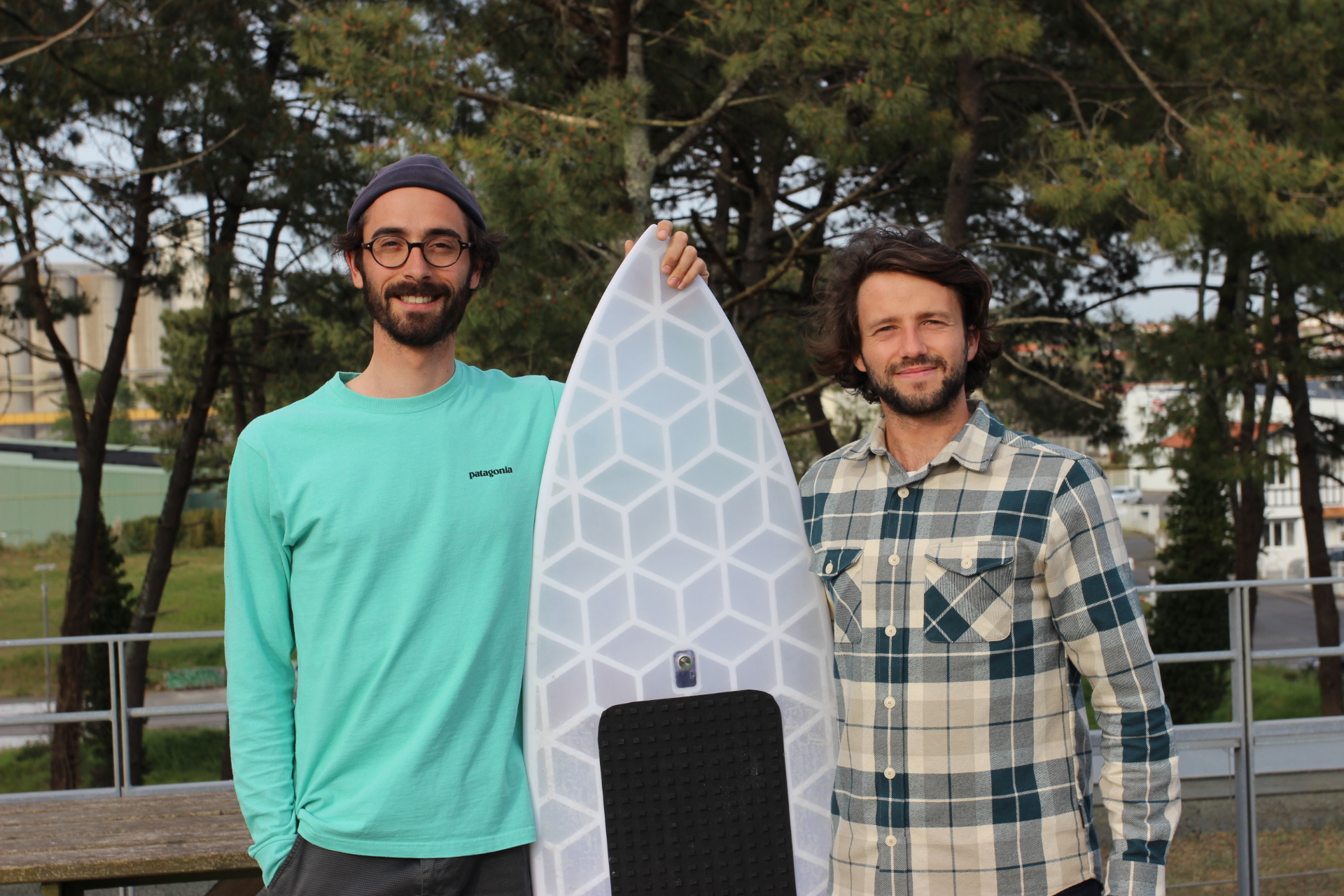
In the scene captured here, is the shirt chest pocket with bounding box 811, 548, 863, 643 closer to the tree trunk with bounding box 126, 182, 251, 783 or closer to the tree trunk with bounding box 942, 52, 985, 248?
the tree trunk with bounding box 942, 52, 985, 248

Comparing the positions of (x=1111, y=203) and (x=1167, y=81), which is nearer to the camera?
(x=1111, y=203)

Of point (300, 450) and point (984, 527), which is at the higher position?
point (300, 450)

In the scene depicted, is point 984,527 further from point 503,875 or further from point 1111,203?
point 1111,203

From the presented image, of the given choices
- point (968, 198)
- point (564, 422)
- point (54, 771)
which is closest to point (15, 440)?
point (54, 771)

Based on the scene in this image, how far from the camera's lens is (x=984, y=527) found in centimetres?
130

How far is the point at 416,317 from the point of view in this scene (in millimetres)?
1438

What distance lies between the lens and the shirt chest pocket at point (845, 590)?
1.38 meters

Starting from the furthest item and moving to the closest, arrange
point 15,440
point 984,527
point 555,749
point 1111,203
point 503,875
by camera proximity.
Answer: point 15,440, point 1111,203, point 555,749, point 503,875, point 984,527

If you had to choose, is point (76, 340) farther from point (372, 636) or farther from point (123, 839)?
point (372, 636)

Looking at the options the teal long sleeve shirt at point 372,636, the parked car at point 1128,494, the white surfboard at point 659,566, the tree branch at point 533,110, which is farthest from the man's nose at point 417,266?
the parked car at point 1128,494

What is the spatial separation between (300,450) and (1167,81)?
6.61m

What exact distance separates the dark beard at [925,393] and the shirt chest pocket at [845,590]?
0.20m

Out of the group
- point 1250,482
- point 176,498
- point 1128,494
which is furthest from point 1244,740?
point 1128,494

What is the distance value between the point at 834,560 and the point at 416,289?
685 millimetres
